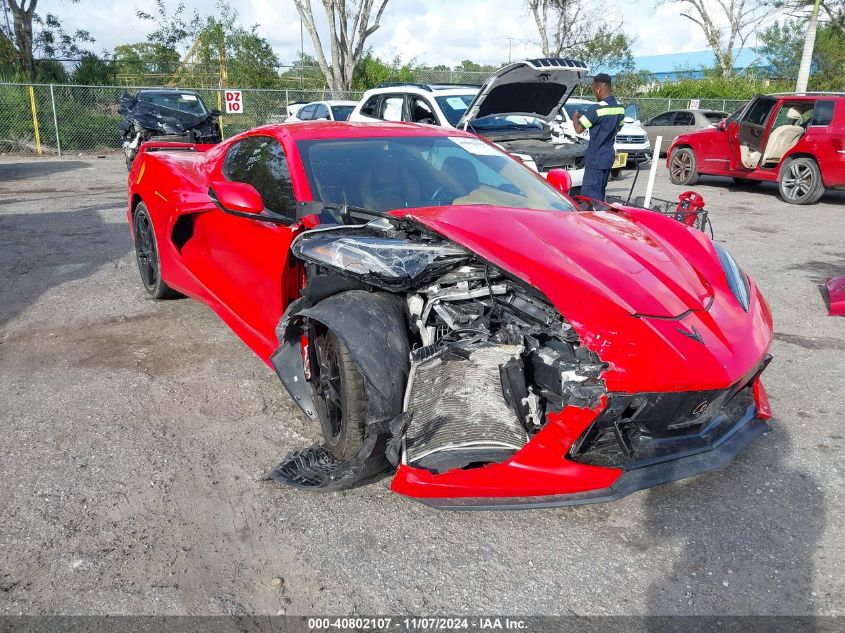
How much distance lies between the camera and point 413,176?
3.64m

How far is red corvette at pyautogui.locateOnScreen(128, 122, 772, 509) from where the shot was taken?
2305 millimetres

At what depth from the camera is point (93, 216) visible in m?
8.95

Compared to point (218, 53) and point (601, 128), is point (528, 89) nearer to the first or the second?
point (601, 128)

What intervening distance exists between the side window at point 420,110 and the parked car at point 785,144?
5490 mm

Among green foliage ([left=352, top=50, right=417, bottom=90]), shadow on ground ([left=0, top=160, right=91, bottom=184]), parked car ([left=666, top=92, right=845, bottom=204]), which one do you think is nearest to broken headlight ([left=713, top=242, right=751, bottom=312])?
parked car ([left=666, top=92, right=845, bottom=204])

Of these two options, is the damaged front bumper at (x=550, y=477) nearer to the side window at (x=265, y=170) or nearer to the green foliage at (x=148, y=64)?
the side window at (x=265, y=170)

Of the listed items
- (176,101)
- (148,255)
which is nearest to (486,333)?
(148,255)

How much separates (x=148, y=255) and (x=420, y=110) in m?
5.76

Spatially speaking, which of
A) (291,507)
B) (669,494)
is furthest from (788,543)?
(291,507)

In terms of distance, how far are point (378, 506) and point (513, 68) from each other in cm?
700

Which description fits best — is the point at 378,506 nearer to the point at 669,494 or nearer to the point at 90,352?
the point at 669,494

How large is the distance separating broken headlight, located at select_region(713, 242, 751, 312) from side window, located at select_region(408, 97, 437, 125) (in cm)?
696

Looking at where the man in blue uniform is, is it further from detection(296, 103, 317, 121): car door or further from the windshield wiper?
detection(296, 103, 317, 121): car door

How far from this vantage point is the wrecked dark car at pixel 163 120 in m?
13.6
